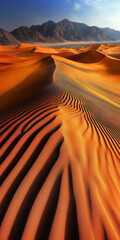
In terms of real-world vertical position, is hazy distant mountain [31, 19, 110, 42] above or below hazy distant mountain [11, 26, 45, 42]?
above

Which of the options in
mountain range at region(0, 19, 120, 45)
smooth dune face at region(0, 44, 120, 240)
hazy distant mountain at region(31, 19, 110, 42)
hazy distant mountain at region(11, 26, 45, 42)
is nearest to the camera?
smooth dune face at region(0, 44, 120, 240)

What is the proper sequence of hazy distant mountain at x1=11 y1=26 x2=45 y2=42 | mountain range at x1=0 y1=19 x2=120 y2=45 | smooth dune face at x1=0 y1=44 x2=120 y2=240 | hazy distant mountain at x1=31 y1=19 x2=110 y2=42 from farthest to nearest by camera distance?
hazy distant mountain at x1=31 y1=19 x2=110 y2=42 < mountain range at x1=0 y1=19 x2=120 y2=45 < hazy distant mountain at x1=11 y1=26 x2=45 y2=42 < smooth dune face at x1=0 y1=44 x2=120 y2=240

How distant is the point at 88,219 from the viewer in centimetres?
120

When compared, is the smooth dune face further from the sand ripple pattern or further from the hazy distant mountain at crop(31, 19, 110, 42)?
the hazy distant mountain at crop(31, 19, 110, 42)

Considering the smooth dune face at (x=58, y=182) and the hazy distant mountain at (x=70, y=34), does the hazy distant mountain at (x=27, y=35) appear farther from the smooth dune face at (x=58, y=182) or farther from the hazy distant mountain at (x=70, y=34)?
the smooth dune face at (x=58, y=182)

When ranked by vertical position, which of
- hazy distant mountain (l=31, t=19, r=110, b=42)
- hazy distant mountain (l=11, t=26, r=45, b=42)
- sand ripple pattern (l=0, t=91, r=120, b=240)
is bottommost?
sand ripple pattern (l=0, t=91, r=120, b=240)

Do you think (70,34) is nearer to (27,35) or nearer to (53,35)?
(53,35)

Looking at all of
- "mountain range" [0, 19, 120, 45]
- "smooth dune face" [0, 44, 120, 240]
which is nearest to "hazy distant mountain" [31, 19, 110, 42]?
"mountain range" [0, 19, 120, 45]

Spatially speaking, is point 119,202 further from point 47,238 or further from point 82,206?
point 47,238

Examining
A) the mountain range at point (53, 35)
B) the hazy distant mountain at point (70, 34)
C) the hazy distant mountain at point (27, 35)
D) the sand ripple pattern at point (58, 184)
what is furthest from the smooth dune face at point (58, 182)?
the hazy distant mountain at point (70, 34)

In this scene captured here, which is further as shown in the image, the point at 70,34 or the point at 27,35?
the point at 70,34

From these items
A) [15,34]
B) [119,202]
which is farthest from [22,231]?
[15,34]

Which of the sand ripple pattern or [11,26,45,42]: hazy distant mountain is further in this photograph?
[11,26,45,42]: hazy distant mountain

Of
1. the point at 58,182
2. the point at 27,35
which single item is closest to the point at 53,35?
the point at 27,35
